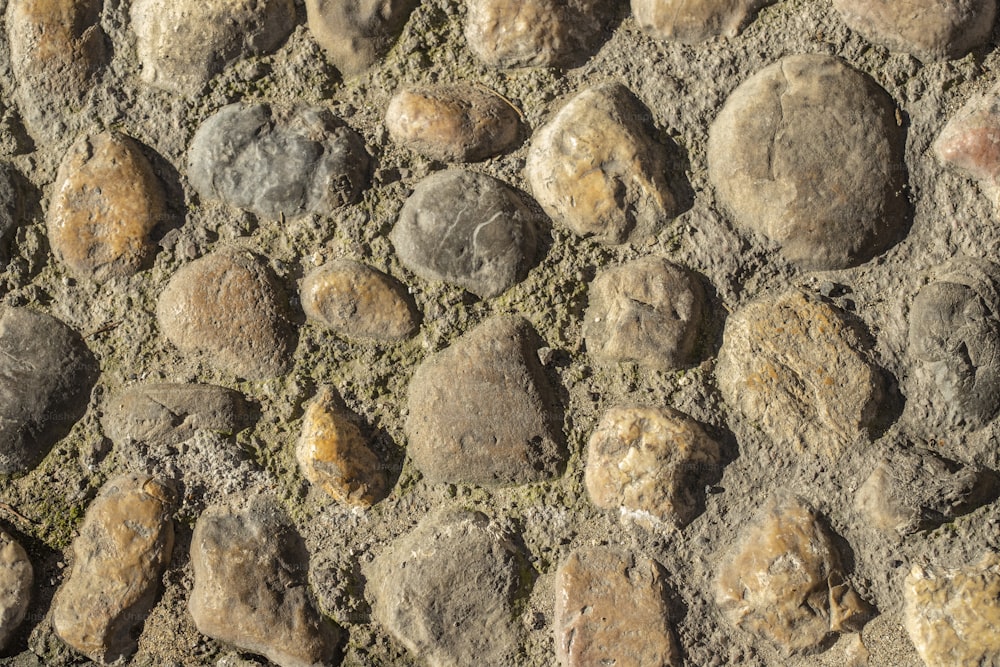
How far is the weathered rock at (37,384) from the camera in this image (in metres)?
1.44

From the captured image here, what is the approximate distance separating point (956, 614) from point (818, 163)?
743 mm

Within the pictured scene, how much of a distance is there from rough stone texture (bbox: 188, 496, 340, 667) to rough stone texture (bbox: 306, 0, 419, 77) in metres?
0.78

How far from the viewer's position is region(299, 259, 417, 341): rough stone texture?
1393mm

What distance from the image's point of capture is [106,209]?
145 cm

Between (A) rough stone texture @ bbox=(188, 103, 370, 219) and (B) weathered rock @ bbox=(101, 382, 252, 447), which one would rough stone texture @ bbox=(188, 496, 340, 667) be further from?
(A) rough stone texture @ bbox=(188, 103, 370, 219)

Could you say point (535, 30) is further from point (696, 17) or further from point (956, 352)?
point (956, 352)

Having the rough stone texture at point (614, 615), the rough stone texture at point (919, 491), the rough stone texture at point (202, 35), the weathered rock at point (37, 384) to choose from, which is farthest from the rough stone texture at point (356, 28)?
the rough stone texture at point (919, 491)

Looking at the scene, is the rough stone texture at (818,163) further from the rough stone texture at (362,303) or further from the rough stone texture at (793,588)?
the rough stone texture at (362,303)

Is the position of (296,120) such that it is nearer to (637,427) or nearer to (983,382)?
(637,427)

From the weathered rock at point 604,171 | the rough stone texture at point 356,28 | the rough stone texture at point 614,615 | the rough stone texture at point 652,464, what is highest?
the rough stone texture at point 356,28

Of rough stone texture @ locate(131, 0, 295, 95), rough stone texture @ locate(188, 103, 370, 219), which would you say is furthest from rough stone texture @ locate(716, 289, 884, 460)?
rough stone texture @ locate(131, 0, 295, 95)

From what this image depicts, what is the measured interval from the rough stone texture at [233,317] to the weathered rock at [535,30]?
543 mm

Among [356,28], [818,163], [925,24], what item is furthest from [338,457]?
[925,24]

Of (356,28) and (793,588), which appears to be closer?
(793,588)
